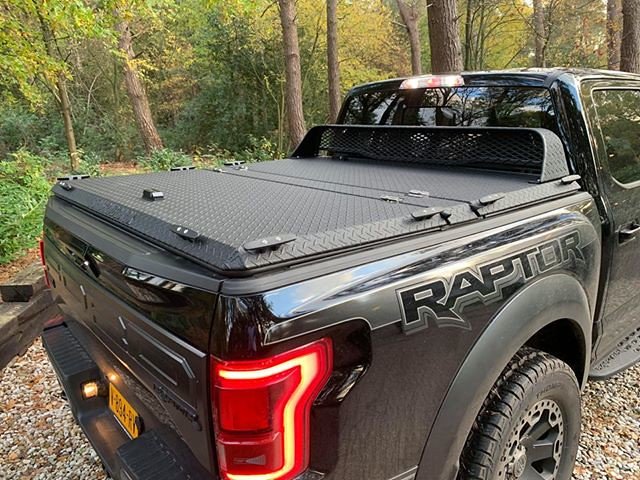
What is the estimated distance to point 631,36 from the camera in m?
9.42

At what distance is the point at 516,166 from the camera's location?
7.72 ft

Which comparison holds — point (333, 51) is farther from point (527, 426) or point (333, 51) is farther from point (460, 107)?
point (527, 426)

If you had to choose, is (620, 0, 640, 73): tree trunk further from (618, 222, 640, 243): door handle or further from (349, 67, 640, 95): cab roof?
(618, 222, 640, 243): door handle

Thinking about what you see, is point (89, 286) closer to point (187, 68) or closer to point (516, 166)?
point (516, 166)

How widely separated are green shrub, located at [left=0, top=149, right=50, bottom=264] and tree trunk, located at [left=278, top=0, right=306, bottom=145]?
5605 mm

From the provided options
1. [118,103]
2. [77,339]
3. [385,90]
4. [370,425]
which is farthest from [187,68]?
[370,425]

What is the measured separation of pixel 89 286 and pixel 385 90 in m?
2.36

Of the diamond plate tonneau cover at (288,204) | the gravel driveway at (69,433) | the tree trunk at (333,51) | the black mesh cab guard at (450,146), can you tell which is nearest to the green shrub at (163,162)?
the tree trunk at (333,51)

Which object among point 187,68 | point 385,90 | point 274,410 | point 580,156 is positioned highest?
point 187,68

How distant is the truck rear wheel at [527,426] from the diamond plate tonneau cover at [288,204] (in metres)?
0.63

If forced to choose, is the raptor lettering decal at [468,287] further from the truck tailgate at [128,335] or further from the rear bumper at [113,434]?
the rear bumper at [113,434]

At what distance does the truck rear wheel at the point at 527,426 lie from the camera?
1.64m

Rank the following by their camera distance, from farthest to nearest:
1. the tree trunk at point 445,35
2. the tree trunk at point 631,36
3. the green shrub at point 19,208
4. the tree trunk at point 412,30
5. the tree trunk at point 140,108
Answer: the tree trunk at point 412,30
the tree trunk at point 140,108
the tree trunk at point 631,36
the tree trunk at point 445,35
the green shrub at point 19,208

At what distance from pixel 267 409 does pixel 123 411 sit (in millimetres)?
936
